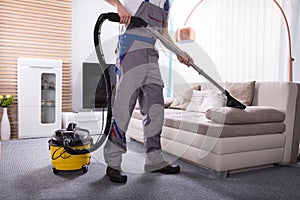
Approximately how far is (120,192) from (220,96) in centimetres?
135

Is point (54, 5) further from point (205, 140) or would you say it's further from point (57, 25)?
point (205, 140)

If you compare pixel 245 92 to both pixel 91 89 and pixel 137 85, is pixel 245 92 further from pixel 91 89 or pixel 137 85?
pixel 91 89

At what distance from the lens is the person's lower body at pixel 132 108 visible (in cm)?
162

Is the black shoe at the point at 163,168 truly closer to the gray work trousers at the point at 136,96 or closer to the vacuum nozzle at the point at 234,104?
the gray work trousers at the point at 136,96

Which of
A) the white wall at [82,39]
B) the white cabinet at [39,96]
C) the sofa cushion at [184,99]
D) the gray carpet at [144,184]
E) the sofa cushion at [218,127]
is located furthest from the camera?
the white wall at [82,39]

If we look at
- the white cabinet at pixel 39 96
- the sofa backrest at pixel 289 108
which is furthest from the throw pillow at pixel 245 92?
the white cabinet at pixel 39 96

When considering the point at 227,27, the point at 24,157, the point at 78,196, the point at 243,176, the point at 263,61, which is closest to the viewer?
the point at 78,196

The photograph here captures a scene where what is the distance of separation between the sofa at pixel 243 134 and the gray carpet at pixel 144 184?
0.09m

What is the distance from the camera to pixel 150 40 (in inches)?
66.2

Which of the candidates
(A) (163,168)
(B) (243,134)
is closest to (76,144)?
(A) (163,168)

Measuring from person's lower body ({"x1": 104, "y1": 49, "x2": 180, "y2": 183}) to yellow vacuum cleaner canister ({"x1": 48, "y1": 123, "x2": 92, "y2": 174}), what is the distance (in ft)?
0.68

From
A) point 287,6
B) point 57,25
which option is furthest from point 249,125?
point 57,25

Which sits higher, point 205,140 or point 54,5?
point 54,5

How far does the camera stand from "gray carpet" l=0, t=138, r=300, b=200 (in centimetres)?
143
